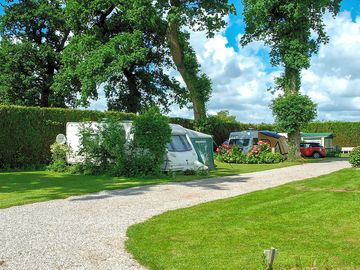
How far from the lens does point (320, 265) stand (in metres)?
5.53

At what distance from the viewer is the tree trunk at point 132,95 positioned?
1351 inches

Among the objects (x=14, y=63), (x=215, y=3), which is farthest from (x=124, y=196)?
(x=14, y=63)

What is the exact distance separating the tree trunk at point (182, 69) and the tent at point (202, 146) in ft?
34.9

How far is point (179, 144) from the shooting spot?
19188 mm

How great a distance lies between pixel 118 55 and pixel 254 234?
74.9 feet

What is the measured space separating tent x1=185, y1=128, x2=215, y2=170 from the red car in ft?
55.8

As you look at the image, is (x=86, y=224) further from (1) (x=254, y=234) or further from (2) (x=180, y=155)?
(2) (x=180, y=155)

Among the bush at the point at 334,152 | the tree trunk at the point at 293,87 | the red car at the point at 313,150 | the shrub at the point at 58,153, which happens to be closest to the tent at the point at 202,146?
the shrub at the point at 58,153

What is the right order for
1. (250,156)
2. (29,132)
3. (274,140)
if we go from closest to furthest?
(29,132), (250,156), (274,140)

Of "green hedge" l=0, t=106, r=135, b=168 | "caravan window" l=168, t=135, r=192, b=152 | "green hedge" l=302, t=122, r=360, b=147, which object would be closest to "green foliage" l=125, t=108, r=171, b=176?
"caravan window" l=168, t=135, r=192, b=152

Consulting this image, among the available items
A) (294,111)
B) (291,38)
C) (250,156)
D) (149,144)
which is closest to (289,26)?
(291,38)

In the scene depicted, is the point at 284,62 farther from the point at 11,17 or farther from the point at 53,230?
the point at 53,230

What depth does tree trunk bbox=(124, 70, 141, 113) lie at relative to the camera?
34312 mm

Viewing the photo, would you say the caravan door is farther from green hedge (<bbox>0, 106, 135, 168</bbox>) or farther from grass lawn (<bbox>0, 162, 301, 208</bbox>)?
green hedge (<bbox>0, 106, 135, 168</bbox>)
